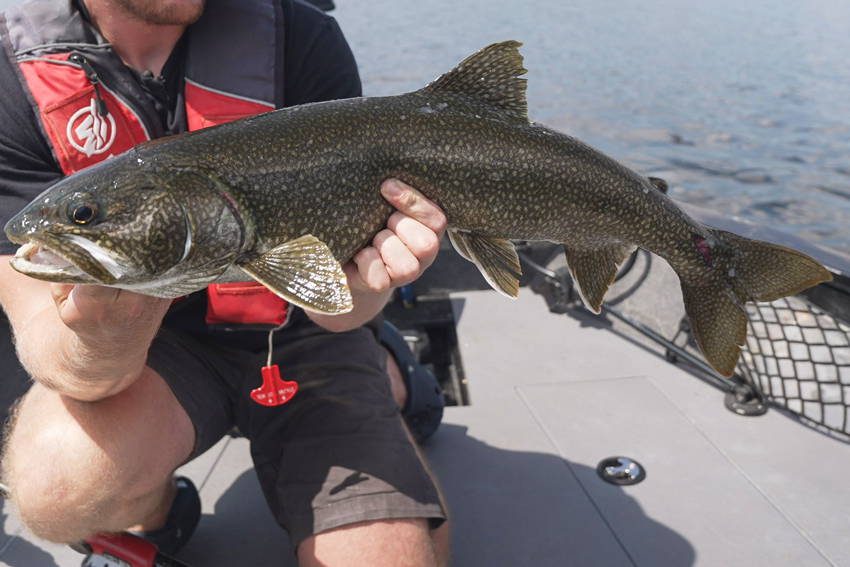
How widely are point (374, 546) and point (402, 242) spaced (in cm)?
115

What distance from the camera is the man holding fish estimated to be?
2375mm

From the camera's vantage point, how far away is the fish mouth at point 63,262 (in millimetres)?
1607

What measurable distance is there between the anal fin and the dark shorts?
3.23 ft

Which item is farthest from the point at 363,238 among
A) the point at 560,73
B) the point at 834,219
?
the point at 560,73

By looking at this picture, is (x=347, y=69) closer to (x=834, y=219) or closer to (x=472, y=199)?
(x=472, y=199)

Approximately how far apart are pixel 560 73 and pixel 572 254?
17.9 m

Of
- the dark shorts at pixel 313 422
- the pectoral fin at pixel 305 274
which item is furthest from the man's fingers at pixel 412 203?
the dark shorts at pixel 313 422

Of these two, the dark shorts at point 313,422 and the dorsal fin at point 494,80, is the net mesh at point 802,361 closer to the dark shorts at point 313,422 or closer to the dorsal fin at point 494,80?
the dark shorts at point 313,422

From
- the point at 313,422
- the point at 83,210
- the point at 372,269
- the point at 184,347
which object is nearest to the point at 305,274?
the point at 372,269

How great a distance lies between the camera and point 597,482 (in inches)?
132

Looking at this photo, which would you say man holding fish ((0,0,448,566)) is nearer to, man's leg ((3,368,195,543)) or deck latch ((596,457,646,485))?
man's leg ((3,368,195,543))

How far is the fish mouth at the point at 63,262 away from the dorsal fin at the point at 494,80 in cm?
115

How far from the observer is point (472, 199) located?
2215 mm

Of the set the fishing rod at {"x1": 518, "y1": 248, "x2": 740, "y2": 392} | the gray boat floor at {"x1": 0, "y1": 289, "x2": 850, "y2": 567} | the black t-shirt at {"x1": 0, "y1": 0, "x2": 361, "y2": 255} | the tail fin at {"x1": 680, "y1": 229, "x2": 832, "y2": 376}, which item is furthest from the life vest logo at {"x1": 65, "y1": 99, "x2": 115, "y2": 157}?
the fishing rod at {"x1": 518, "y1": 248, "x2": 740, "y2": 392}
